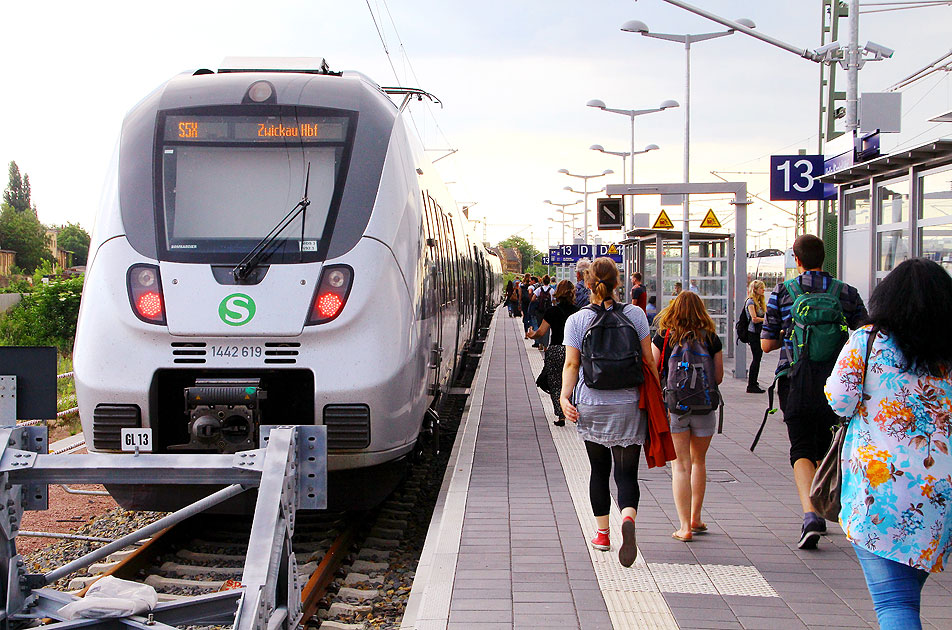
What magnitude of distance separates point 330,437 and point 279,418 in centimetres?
43

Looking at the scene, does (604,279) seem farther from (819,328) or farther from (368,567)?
(368,567)

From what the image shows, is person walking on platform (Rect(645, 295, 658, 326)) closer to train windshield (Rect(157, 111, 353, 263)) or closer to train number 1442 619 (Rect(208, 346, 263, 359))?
train windshield (Rect(157, 111, 353, 263))

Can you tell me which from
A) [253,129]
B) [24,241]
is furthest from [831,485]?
[24,241]

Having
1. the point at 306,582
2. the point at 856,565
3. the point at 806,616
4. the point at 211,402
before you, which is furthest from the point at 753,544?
the point at 211,402

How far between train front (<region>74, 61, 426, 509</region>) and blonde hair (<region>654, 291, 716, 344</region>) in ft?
6.01

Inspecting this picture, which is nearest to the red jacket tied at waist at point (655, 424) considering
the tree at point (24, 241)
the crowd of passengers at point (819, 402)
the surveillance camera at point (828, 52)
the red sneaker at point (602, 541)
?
the crowd of passengers at point (819, 402)

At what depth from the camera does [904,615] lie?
12.0 ft

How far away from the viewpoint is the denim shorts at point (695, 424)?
22.1ft

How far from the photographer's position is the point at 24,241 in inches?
3302

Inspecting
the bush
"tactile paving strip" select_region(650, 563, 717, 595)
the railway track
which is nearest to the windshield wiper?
the railway track

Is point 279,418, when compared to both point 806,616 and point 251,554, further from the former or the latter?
point 806,616

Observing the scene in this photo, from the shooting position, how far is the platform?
502cm

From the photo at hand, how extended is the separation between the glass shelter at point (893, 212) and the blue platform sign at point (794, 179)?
10.8ft

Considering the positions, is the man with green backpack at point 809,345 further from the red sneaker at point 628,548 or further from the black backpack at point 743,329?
the black backpack at point 743,329
